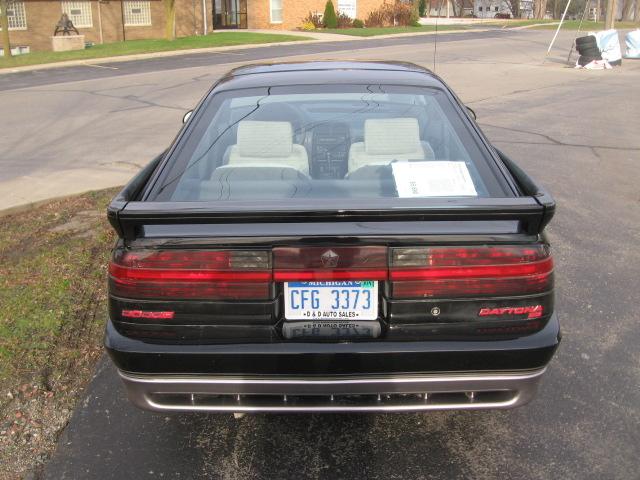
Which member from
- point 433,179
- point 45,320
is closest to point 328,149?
point 433,179

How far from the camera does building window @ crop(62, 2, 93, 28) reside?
34.2 m

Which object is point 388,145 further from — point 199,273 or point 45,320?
point 45,320

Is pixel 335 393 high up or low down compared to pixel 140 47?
down

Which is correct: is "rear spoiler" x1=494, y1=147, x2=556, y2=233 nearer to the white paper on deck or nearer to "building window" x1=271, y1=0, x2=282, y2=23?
the white paper on deck

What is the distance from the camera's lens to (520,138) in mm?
9930

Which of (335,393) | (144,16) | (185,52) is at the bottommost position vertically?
(335,393)

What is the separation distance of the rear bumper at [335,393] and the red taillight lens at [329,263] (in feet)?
1.30

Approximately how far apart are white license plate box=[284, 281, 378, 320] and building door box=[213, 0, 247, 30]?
4053 cm

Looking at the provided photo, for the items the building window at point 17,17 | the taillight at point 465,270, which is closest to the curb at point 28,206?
the taillight at point 465,270

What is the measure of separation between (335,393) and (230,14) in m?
41.3

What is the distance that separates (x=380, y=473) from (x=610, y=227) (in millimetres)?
4047

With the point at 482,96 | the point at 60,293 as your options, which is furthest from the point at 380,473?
the point at 482,96

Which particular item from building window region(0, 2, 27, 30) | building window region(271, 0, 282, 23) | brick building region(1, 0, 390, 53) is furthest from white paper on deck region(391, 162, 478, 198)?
building window region(271, 0, 282, 23)

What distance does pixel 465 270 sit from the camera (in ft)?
8.23
